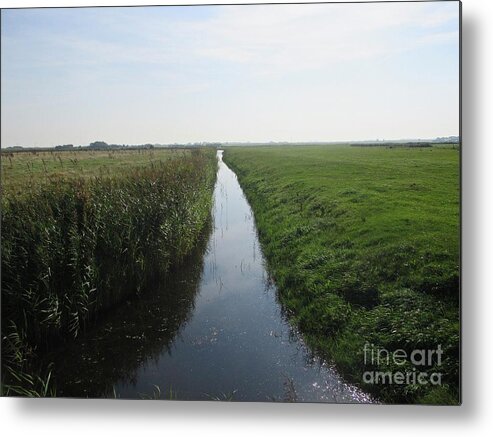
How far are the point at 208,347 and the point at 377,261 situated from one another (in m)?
2.11

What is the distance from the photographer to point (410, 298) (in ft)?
14.8

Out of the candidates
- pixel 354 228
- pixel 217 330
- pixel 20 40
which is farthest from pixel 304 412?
pixel 20 40

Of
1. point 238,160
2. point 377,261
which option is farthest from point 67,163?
point 377,261

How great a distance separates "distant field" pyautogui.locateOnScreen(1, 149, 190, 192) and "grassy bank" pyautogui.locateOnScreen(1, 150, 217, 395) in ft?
0.04

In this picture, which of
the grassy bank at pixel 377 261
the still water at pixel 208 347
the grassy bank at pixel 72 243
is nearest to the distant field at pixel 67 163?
the grassy bank at pixel 72 243

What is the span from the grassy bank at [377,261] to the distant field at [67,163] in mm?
1130

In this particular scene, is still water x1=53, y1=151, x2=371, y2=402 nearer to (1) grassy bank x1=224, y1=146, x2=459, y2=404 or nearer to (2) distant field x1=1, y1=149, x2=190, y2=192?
(1) grassy bank x1=224, y1=146, x2=459, y2=404

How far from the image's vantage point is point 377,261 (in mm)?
4820

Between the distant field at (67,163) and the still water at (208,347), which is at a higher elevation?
the distant field at (67,163)

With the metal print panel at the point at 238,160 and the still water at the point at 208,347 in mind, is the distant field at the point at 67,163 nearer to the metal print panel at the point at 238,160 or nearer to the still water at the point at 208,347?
the metal print panel at the point at 238,160

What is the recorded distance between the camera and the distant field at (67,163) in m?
5.00

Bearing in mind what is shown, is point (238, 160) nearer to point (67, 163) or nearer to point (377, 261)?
point (67, 163)

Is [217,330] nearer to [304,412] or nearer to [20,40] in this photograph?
[304,412]

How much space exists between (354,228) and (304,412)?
223cm
